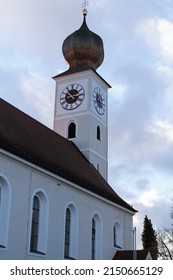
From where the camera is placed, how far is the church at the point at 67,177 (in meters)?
17.8

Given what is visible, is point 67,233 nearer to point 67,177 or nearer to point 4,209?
point 67,177

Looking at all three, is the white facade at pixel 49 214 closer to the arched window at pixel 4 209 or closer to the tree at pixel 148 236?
the arched window at pixel 4 209

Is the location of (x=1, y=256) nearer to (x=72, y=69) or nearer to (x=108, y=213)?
(x=108, y=213)

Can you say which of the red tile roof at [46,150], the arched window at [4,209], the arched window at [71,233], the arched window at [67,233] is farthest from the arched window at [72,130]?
the arched window at [4,209]

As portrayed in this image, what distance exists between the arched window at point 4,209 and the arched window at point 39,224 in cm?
200

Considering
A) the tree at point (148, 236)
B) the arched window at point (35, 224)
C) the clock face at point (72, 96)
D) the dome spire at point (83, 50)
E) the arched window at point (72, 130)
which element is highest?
the dome spire at point (83, 50)

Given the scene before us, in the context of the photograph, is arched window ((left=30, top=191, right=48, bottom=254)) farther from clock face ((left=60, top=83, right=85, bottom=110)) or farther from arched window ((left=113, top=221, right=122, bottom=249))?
clock face ((left=60, top=83, right=85, bottom=110))

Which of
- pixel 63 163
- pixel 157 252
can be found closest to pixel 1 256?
pixel 63 163

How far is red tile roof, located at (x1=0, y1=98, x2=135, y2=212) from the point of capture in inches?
757

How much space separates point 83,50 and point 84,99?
13.2ft

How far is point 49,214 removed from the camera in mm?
19812

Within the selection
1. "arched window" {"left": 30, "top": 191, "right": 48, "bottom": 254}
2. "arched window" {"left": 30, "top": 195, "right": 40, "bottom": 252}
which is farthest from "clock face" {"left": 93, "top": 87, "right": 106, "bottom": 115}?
"arched window" {"left": 30, "top": 195, "right": 40, "bottom": 252}
